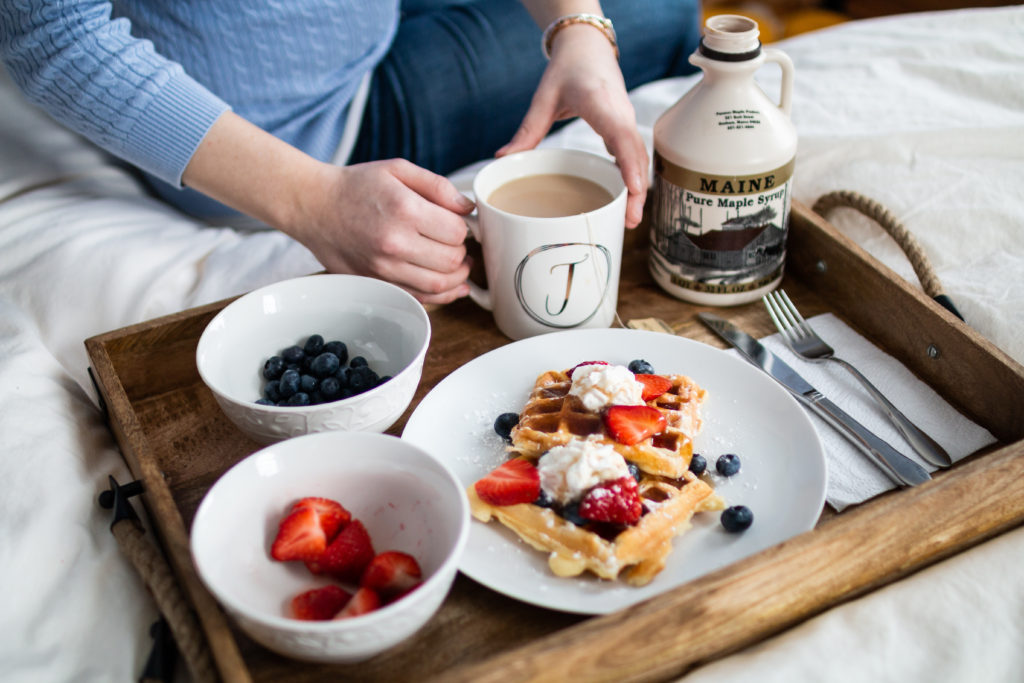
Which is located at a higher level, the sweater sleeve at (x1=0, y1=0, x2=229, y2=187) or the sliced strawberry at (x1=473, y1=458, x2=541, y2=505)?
the sweater sleeve at (x1=0, y1=0, x2=229, y2=187)

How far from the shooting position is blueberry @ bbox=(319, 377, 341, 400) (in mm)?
888

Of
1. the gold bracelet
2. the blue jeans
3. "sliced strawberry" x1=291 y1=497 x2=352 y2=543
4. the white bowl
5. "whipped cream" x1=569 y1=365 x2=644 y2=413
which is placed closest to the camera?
the white bowl

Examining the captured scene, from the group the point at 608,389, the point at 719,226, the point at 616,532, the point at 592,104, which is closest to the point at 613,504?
the point at 616,532

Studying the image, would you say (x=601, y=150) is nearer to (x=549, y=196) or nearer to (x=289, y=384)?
(x=549, y=196)

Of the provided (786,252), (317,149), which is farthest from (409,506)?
(317,149)

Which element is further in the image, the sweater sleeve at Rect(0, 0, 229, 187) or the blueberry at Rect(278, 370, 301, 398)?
the sweater sleeve at Rect(0, 0, 229, 187)

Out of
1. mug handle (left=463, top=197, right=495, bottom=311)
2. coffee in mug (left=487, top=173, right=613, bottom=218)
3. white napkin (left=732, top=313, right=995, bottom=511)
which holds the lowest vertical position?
white napkin (left=732, top=313, right=995, bottom=511)

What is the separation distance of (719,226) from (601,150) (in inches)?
19.3

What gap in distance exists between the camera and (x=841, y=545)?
67cm

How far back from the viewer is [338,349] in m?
0.95

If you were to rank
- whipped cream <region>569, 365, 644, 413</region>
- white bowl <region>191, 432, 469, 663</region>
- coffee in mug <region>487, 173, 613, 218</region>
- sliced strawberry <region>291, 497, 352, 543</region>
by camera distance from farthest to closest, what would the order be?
coffee in mug <region>487, 173, 613, 218</region> → whipped cream <region>569, 365, 644, 413</region> → sliced strawberry <region>291, 497, 352, 543</region> → white bowl <region>191, 432, 469, 663</region>

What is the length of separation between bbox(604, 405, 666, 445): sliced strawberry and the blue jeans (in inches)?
33.8

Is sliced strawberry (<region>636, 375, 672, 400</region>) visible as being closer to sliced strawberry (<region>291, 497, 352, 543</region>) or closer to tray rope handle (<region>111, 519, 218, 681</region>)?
sliced strawberry (<region>291, 497, 352, 543</region>)

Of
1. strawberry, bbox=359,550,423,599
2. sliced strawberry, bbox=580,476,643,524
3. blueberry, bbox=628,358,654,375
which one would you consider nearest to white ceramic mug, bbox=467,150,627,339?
blueberry, bbox=628,358,654,375
